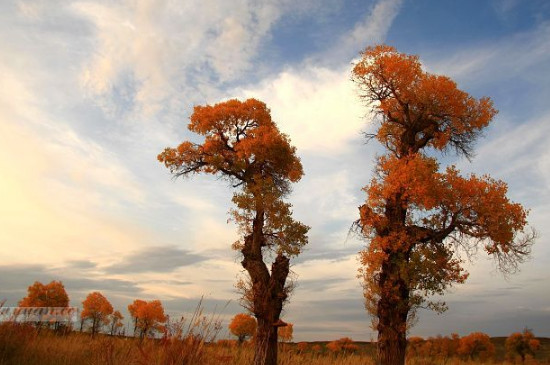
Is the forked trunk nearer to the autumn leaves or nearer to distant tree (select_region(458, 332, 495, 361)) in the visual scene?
the autumn leaves

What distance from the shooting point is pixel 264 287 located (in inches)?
838

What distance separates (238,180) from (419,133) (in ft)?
35.5

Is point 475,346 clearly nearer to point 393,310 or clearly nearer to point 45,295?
point 393,310

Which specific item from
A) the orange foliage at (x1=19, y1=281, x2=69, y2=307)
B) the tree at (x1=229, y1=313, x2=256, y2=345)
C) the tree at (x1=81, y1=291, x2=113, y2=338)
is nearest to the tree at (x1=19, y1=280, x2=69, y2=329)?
the orange foliage at (x1=19, y1=281, x2=69, y2=307)

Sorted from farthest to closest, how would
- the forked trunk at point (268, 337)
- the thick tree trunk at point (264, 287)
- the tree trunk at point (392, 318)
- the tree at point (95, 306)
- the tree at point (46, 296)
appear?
1. the tree at point (95, 306)
2. the tree at point (46, 296)
3. the tree trunk at point (392, 318)
4. the thick tree trunk at point (264, 287)
5. the forked trunk at point (268, 337)

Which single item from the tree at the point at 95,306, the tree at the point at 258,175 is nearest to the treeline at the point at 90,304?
the tree at the point at 95,306

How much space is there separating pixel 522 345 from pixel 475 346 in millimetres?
4773

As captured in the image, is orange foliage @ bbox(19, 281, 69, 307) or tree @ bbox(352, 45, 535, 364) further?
orange foliage @ bbox(19, 281, 69, 307)

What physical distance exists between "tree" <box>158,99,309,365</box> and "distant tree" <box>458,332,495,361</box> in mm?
37436

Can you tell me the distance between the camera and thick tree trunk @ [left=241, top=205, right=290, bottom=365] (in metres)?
20.2

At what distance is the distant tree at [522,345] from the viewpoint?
50.4m

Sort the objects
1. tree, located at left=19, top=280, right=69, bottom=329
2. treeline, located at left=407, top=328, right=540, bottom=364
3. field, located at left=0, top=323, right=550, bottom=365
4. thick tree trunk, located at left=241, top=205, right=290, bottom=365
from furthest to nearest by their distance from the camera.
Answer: tree, located at left=19, top=280, right=69, bottom=329
treeline, located at left=407, top=328, right=540, bottom=364
thick tree trunk, located at left=241, top=205, right=290, bottom=365
field, located at left=0, top=323, right=550, bottom=365

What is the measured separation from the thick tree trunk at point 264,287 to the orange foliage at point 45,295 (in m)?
44.8

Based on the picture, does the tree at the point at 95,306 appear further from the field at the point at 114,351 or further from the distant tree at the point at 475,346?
the field at the point at 114,351
